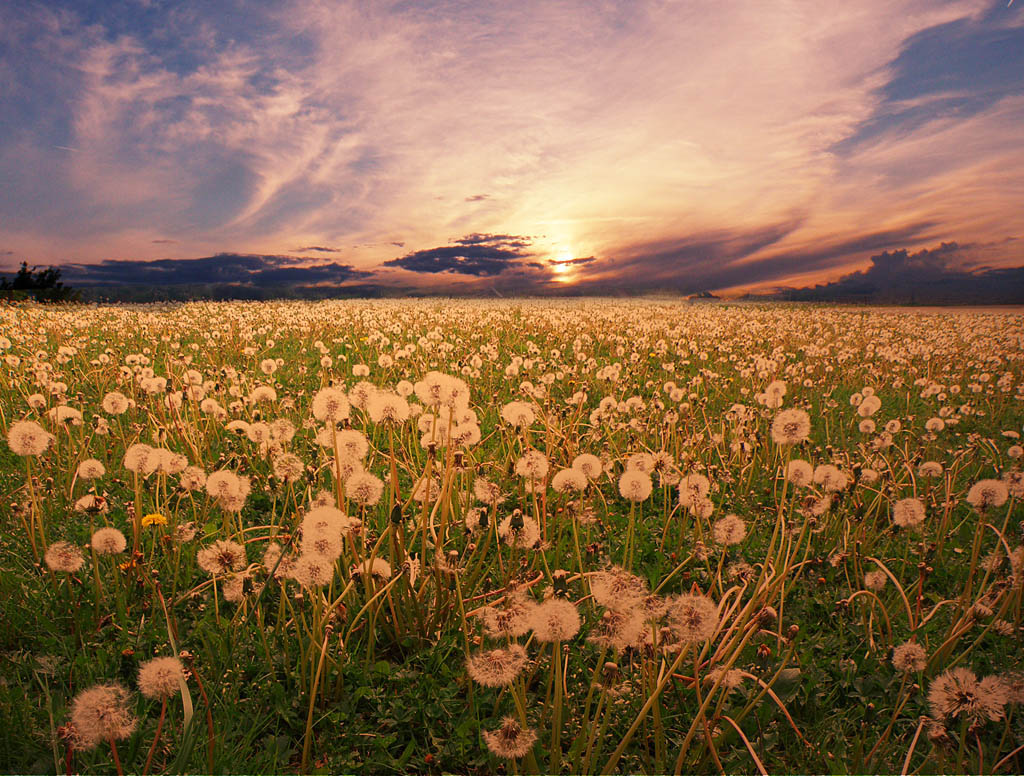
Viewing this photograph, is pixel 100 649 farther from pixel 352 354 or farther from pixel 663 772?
pixel 352 354

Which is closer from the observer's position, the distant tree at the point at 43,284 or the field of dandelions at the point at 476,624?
the field of dandelions at the point at 476,624

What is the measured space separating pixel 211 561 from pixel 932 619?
3767mm

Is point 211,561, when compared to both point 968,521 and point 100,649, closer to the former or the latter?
point 100,649

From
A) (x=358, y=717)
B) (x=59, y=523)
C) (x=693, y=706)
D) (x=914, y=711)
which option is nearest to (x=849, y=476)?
(x=914, y=711)

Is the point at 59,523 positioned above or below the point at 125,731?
below

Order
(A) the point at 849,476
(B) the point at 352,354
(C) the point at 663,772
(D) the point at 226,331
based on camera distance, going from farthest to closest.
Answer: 1. (D) the point at 226,331
2. (B) the point at 352,354
3. (A) the point at 849,476
4. (C) the point at 663,772

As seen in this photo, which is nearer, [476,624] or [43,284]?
[476,624]

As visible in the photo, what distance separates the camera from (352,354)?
9922 mm

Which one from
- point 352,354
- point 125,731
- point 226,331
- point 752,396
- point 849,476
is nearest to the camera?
point 125,731

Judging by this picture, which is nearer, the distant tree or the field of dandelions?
the field of dandelions

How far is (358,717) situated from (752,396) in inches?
267

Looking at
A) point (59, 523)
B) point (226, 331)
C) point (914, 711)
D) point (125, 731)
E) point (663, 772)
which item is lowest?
point (914, 711)

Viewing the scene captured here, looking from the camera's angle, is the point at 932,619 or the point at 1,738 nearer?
the point at 1,738

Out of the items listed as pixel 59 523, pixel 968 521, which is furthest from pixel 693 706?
pixel 59 523
